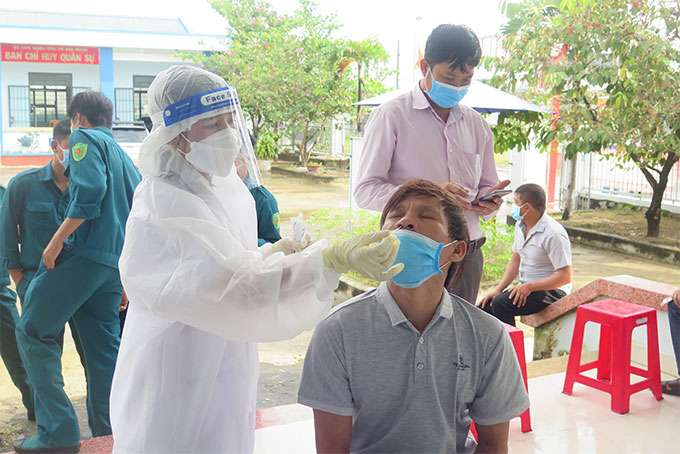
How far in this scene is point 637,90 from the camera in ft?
24.0

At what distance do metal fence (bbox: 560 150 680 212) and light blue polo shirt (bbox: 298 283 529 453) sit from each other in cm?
873

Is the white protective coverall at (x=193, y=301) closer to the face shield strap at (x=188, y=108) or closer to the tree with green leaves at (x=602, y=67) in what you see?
the face shield strap at (x=188, y=108)

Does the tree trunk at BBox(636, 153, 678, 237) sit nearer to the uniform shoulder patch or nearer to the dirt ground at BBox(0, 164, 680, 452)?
the dirt ground at BBox(0, 164, 680, 452)

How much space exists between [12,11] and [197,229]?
24.1 meters

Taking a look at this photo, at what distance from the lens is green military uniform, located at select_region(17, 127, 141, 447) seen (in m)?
2.71

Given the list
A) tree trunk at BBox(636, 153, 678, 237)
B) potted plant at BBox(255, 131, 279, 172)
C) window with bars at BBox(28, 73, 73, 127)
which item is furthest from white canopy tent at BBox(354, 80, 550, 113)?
window with bars at BBox(28, 73, 73, 127)

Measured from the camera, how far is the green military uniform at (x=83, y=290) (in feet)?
8.91

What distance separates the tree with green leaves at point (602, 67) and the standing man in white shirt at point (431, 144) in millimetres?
5046

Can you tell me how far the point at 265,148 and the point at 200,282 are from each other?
1517 centimetres

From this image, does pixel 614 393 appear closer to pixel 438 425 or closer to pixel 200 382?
pixel 438 425

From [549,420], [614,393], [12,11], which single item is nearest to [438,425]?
[549,420]

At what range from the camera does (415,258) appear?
1621 millimetres

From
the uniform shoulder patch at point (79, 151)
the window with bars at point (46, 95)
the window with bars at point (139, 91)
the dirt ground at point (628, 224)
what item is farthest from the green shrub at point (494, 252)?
the window with bars at point (46, 95)

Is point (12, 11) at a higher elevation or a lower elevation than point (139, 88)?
higher
